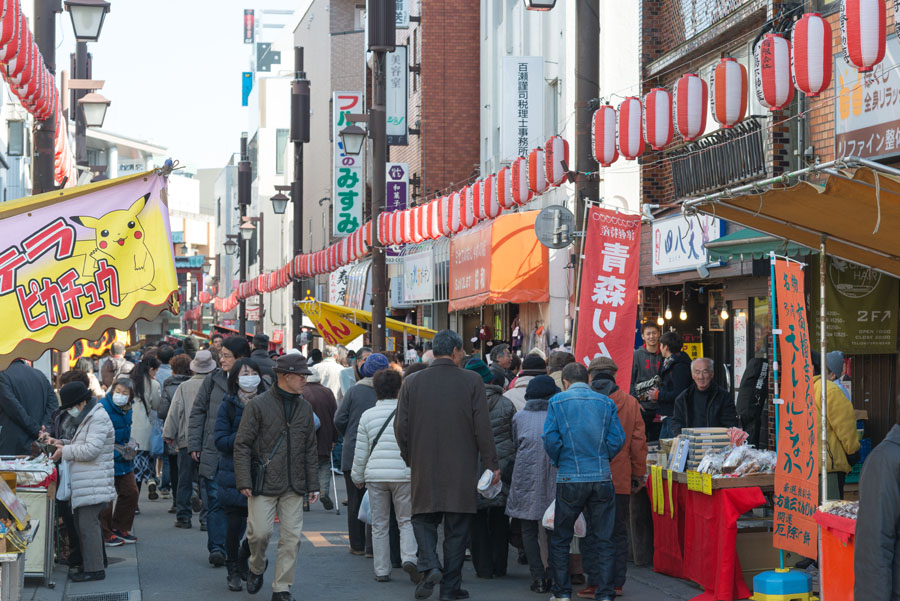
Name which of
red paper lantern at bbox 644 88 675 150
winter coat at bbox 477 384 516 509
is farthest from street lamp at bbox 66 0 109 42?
winter coat at bbox 477 384 516 509

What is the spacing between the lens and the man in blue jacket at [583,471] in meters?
8.89

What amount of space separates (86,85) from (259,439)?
38.2 ft

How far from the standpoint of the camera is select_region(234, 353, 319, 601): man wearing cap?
8945mm

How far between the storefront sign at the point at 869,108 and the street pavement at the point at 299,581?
5.52m

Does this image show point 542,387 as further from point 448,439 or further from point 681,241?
point 681,241

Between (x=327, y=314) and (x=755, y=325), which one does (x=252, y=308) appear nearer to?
(x=327, y=314)

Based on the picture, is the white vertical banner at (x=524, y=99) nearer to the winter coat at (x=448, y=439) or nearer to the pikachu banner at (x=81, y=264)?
the winter coat at (x=448, y=439)

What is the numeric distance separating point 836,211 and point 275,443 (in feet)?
14.5

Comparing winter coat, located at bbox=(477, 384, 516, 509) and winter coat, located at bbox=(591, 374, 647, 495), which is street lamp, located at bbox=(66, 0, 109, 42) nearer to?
winter coat, located at bbox=(477, 384, 516, 509)

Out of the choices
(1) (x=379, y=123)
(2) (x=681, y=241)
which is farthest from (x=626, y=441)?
(1) (x=379, y=123)

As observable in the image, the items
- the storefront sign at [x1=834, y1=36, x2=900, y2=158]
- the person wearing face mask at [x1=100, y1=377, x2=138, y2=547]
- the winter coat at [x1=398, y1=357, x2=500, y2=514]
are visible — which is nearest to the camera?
the winter coat at [x1=398, y1=357, x2=500, y2=514]

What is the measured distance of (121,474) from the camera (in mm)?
11617

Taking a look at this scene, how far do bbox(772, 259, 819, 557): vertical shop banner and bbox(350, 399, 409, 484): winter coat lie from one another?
3.23 meters

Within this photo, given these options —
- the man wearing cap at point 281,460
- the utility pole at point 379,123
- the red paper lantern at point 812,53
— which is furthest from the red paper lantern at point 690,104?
the utility pole at point 379,123
